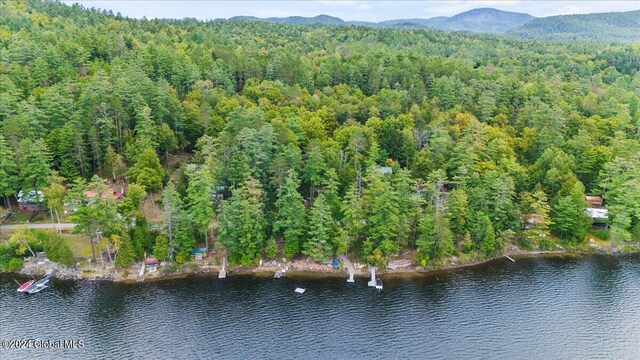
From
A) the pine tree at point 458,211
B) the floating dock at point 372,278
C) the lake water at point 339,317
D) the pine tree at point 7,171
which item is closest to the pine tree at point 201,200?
the lake water at point 339,317

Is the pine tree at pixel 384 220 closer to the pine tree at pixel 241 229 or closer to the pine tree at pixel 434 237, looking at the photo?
the pine tree at pixel 434 237

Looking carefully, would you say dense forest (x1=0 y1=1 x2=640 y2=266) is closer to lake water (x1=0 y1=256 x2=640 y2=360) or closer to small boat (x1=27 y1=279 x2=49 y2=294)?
lake water (x1=0 y1=256 x2=640 y2=360)

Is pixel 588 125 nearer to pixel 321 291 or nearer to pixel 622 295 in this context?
pixel 622 295

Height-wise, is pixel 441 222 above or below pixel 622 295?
above

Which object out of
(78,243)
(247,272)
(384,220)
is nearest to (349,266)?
(384,220)

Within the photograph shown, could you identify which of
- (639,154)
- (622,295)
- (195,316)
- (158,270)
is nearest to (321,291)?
(195,316)

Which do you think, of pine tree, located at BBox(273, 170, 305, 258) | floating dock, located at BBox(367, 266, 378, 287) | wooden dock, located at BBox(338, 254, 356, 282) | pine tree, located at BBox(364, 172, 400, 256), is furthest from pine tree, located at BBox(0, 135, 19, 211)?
floating dock, located at BBox(367, 266, 378, 287)

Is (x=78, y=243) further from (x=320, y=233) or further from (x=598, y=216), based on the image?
(x=598, y=216)
